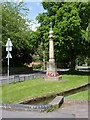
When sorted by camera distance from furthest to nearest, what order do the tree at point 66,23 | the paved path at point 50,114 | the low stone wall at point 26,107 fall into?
the tree at point 66,23, the low stone wall at point 26,107, the paved path at point 50,114

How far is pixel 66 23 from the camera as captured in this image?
26.9 meters

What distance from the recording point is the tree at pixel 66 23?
2725 centimetres

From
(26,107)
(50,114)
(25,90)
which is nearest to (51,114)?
(50,114)

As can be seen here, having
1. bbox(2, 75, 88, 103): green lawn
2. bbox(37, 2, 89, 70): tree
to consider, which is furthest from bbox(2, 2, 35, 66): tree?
bbox(2, 75, 88, 103): green lawn

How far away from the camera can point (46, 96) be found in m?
12.3

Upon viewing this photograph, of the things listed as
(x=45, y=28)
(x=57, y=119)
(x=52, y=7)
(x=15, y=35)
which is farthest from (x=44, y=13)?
(x=57, y=119)

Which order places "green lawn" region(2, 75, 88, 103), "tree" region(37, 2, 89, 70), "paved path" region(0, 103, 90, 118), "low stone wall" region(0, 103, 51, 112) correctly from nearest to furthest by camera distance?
"paved path" region(0, 103, 90, 118) → "low stone wall" region(0, 103, 51, 112) → "green lawn" region(2, 75, 88, 103) → "tree" region(37, 2, 89, 70)

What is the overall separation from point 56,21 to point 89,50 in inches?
395

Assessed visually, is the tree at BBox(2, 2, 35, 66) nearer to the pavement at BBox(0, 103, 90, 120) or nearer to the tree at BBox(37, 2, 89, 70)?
the tree at BBox(37, 2, 89, 70)

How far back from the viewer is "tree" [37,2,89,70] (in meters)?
27.2

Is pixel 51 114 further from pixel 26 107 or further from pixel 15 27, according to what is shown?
pixel 15 27

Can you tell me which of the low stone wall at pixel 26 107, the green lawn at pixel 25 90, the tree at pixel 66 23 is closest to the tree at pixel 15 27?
the tree at pixel 66 23

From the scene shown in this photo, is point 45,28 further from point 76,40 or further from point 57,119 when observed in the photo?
point 57,119

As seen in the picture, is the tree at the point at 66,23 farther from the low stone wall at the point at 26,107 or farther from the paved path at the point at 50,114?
the low stone wall at the point at 26,107
